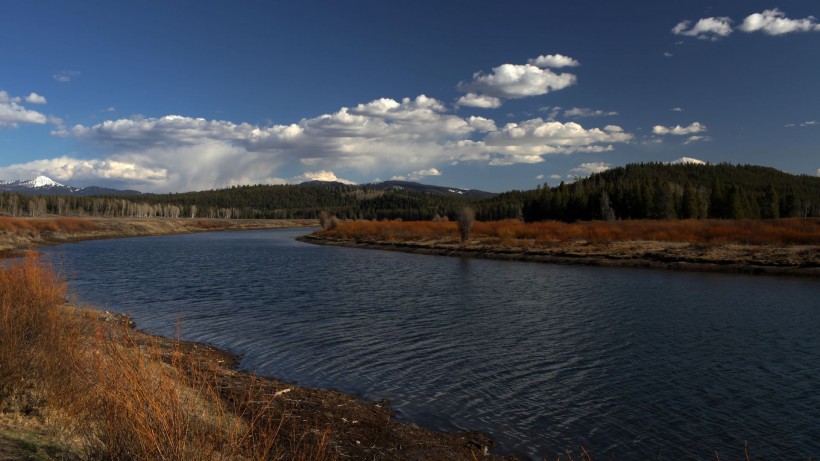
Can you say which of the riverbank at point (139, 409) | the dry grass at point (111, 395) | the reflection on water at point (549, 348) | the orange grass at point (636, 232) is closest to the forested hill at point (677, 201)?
the orange grass at point (636, 232)

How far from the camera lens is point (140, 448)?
17.6 ft

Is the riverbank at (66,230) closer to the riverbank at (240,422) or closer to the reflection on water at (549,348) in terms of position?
the reflection on water at (549,348)

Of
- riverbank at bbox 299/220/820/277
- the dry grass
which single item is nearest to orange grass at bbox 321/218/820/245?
riverbank at bbox 299/220/820/277

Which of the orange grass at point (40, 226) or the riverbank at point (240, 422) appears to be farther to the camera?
the orange grass at point (40, 226)

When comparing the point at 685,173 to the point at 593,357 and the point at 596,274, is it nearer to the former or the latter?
the point at 596,274

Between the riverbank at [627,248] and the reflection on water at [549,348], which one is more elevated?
the riverbank at [627,248]

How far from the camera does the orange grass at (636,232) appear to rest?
57675 mm

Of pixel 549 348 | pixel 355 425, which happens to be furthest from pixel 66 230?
pixel 355 425

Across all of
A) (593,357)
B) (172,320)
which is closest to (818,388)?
(593,357)

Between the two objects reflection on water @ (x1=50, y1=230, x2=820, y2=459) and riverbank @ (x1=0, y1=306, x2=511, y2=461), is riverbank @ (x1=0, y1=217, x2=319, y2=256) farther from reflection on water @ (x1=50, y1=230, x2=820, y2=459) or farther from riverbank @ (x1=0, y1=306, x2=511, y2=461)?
riverbank @ (x1=0, y1=306, x2=511, y2=461)

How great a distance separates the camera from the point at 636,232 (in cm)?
7194

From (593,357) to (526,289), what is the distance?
18.1 meters

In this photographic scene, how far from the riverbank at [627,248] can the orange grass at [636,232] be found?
→ 0.12 meters

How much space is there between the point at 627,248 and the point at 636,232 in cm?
1319
